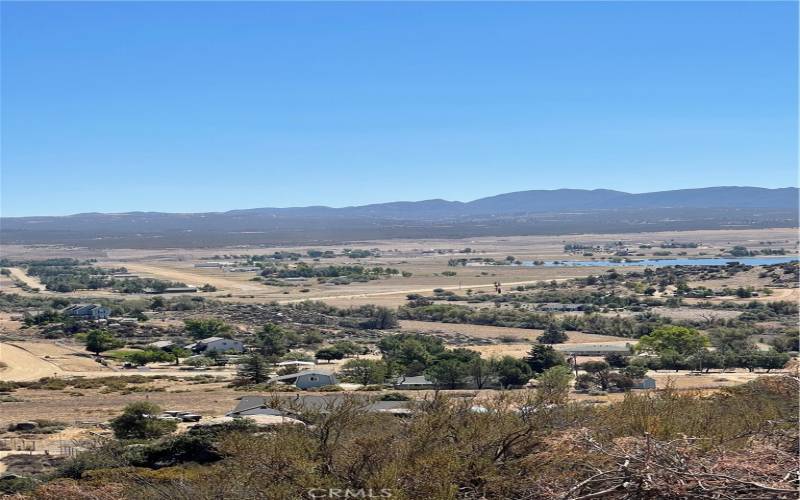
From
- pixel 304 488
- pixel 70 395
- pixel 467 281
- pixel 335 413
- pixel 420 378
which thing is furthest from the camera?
pixel 467 281

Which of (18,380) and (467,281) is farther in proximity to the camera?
(467,281)

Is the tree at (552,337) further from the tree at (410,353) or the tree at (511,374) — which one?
the tree at (511,374)

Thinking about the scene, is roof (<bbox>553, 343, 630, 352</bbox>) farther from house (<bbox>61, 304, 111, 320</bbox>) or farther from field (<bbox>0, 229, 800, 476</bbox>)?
house (<bbox>61, 304, 111, 320</bbox>)

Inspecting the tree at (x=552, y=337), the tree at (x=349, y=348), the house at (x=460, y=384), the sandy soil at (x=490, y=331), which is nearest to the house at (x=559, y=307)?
the sandy soil at (x=490, y=331)

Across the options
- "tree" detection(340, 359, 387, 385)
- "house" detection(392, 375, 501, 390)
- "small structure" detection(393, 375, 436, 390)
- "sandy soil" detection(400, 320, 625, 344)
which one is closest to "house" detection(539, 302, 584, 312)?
"sandy soil" detection(400, 320, 625, 344)

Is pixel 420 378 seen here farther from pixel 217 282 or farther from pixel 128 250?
pixel 128 250

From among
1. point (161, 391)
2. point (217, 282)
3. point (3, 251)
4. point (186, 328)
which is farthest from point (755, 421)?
point (3, 251)

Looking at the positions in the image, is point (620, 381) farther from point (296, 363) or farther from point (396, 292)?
point (396, 292)
